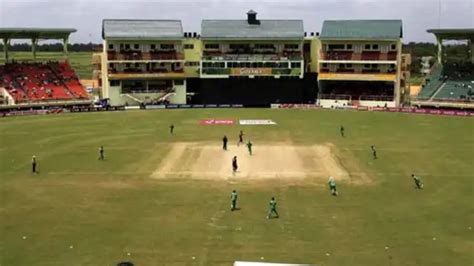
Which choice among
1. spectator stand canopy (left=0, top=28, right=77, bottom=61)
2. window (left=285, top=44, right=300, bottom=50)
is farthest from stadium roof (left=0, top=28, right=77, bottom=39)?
window (left=285, top=44, right=300, bottom=50)

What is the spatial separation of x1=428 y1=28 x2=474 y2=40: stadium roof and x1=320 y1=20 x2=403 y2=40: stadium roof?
5027 mm

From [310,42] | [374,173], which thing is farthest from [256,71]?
[374,173]

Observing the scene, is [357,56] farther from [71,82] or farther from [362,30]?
[71,82]

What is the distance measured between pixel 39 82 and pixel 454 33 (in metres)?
58.7

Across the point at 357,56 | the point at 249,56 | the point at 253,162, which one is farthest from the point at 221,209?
the point at 357,56

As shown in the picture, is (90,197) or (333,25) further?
(333,25)

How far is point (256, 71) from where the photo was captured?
9112 cm

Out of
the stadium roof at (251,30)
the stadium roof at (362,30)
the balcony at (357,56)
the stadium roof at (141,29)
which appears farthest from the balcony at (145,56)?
the stadium roof at (362,30)

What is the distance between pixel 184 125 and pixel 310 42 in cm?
3445

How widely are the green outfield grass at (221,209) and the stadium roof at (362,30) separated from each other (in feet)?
110

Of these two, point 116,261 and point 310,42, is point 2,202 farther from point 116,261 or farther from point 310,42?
point 310,42

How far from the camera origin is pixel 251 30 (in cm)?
9419

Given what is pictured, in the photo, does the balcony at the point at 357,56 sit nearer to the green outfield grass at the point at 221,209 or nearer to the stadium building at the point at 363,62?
the stadium building at the point at 363,62

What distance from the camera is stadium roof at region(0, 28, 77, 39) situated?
87.4 metres
